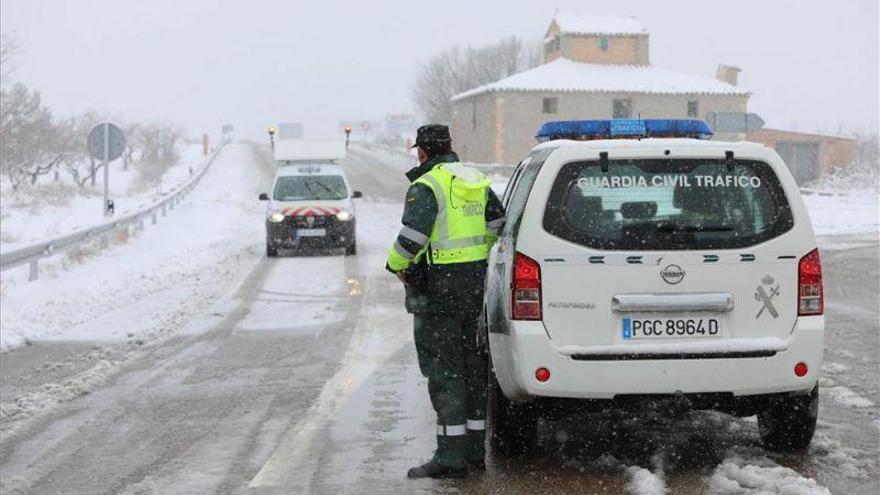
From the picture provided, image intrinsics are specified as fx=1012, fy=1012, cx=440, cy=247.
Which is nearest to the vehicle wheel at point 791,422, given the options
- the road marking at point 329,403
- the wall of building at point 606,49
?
the road marking at point 329,403

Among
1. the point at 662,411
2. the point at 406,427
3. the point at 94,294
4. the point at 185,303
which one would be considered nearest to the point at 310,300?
the point at 185,303

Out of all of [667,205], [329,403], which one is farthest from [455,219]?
[329,403]

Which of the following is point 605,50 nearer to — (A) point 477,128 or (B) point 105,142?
(A) point 477,128

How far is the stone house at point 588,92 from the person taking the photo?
5631 centimetres

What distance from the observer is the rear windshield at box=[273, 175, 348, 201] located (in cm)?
2039

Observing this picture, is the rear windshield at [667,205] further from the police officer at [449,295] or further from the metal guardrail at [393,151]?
the metal guardrail at [393,151]

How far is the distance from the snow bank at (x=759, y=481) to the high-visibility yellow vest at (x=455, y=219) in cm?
173

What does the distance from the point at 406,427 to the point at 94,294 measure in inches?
338

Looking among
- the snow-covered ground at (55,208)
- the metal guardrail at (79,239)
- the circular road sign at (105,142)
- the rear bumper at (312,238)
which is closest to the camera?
the metal guardrail at (79,239)

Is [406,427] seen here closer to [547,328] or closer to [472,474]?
[472,474]

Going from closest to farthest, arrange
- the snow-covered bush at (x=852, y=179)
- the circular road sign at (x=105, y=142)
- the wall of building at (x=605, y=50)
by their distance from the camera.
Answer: the circular road sign at (x=105, y=142), the snow-covered bush at (x=852, y=179), the wall of building at (x=605, y=50)

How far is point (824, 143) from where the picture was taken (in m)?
60.3

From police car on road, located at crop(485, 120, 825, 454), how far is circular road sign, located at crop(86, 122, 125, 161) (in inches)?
680

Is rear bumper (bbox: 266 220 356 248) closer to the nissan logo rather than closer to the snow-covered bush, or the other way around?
the nissan logo
